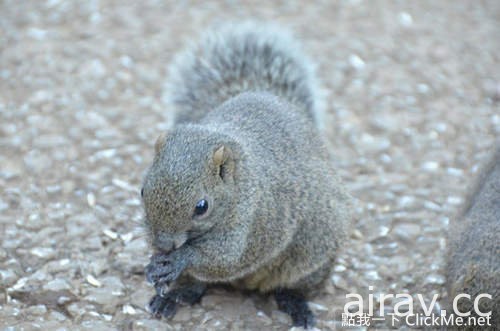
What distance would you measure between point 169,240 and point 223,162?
1.54ft

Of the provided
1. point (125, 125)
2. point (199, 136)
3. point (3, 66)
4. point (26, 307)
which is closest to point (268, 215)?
point (199, 136)

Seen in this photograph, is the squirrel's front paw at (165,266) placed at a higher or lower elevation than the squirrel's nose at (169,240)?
lower

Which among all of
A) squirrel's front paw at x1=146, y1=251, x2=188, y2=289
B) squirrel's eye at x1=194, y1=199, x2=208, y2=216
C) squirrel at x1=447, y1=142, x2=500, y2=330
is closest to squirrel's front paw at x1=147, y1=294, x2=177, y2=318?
squirrel's front paw at x1=146, y1=251, x2=188, y2=289

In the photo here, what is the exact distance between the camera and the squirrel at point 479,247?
373cm

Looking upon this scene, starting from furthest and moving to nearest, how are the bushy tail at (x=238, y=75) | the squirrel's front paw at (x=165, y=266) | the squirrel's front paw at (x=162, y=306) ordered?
→ the bushy tail at (x=238, y=75) < the squirrel's front paw at (x=162, y=306) < the squirrel's front paw at (x=165, y=266)

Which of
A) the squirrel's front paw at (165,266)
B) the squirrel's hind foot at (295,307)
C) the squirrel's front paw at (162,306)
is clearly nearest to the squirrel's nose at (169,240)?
the squirrel's front paw at (165,266)

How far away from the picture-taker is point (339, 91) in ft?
22.1

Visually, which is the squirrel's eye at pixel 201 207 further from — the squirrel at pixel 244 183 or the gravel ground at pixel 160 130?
the gravel ground at pixel 160 130

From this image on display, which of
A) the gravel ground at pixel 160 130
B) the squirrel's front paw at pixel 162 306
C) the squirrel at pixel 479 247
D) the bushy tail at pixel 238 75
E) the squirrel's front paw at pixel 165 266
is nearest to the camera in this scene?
the squirrel at pixel 479 247

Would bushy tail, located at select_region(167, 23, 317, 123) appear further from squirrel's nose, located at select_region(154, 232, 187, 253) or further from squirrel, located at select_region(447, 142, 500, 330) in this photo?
squirrel's nose, located at select_region(154, 232, 187, 253)

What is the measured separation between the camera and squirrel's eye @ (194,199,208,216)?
3.68m

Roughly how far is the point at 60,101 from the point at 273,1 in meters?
2.78

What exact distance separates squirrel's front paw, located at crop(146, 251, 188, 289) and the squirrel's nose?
0.12 metres

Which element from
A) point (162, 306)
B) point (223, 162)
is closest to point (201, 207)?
point (223, 162)
